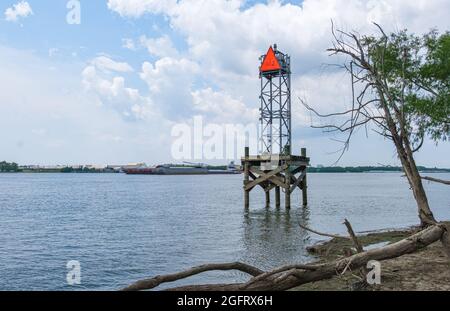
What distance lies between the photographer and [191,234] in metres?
23.0

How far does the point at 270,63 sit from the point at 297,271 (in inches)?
1118

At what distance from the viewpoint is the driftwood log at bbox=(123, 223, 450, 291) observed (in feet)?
17.6

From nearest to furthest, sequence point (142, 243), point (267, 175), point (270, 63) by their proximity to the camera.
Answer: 1. point (142, 243)
2. point (267, 175)
3. point (270, 63)

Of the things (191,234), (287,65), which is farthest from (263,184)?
(191,234)

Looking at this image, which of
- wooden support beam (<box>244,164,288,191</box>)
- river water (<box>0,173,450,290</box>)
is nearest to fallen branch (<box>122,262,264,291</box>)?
river water (<box>0,173,450,290</box>)

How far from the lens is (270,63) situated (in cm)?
3253

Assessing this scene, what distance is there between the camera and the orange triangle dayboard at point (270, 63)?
32.3m

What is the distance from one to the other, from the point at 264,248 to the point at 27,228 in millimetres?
16438

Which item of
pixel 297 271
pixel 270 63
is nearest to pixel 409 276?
pixel 297 271

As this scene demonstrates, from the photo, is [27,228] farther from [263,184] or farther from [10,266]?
[263,184]

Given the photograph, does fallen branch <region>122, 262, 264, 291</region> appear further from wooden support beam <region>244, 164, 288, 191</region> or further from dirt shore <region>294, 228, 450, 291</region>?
wooden support beam <region>244, 164, 288, 191</region>

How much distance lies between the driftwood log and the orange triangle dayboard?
27048 mm

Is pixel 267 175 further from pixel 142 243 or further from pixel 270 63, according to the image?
pixel 142 243
